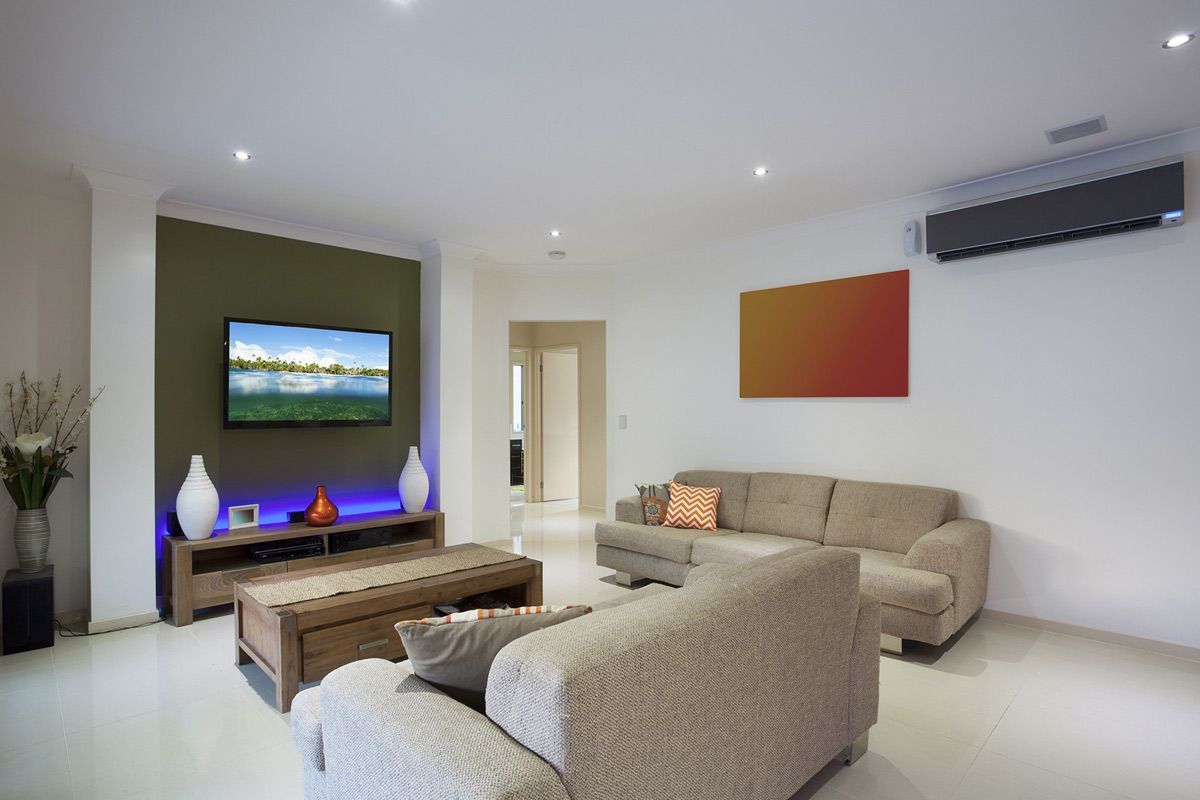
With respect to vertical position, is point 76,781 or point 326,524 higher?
point 326,524

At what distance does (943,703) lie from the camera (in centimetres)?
282

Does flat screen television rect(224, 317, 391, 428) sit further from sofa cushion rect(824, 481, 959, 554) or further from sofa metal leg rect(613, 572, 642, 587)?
sofa cushion rect(824, 481, 959, 554)

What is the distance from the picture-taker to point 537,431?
829 centimetres

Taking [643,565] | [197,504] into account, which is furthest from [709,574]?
[197,504]

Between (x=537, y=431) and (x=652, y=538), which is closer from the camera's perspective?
(x=652, y=538)

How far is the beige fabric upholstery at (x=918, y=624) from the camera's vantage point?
3203 mm

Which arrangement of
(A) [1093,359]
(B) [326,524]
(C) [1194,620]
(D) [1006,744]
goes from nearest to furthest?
1. (D) [1006,744]
2. (C) [1194,620]
3. (A) [1093,359]
4. (B) [326,524]

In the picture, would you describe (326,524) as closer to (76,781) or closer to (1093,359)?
(76,781)

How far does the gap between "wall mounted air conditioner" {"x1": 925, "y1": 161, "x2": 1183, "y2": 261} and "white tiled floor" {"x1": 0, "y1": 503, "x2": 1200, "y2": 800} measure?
7.57 feet

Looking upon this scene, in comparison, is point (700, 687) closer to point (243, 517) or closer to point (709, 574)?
point (709, 574)

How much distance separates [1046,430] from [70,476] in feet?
18.9

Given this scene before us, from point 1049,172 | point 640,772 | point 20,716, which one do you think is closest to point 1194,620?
point 1049,172

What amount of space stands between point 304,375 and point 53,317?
148 cm

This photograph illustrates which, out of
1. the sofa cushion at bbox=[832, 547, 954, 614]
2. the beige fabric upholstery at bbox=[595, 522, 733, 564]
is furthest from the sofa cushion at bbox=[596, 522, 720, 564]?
the sofa cushion at bbox=[832, 547, 954, 614]
